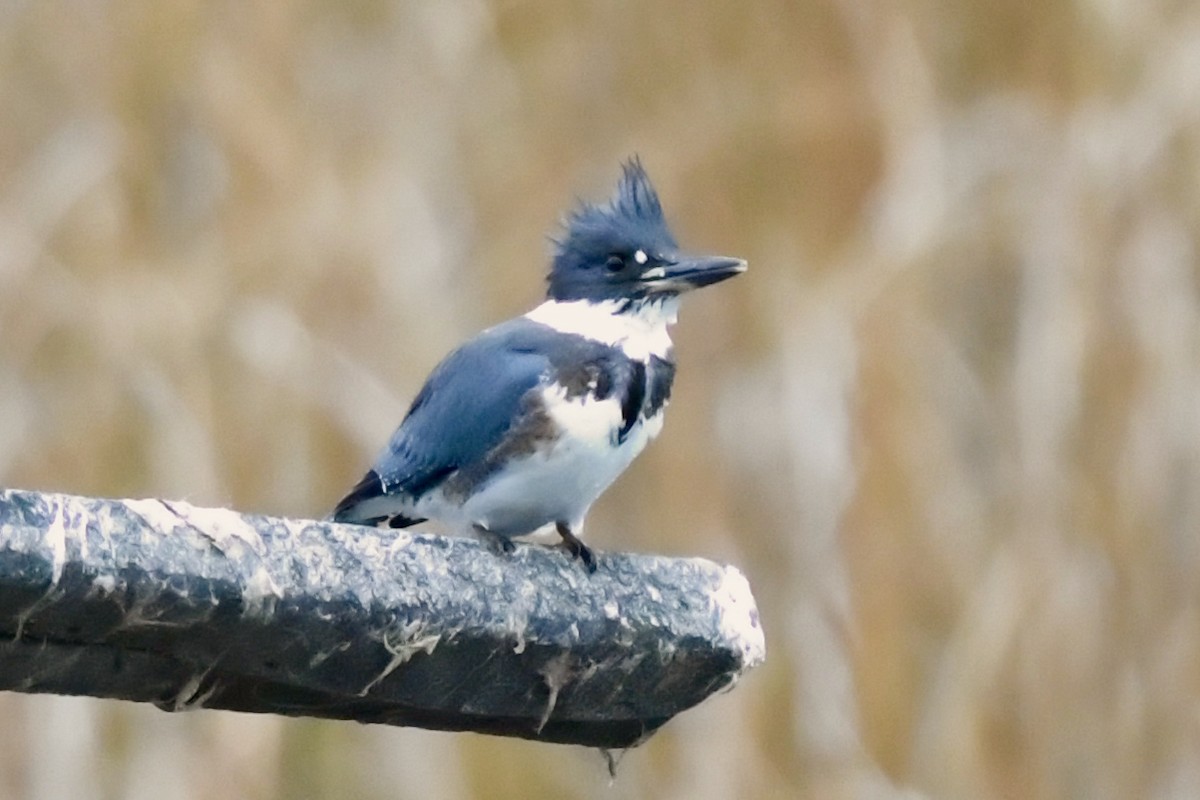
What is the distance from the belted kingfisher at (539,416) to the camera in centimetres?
156

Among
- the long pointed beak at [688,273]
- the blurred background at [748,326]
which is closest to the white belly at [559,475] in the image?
the long pointed beak at [688,273]

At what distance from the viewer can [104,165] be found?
8.94ft

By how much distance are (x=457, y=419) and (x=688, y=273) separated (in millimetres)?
259

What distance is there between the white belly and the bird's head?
18 cm

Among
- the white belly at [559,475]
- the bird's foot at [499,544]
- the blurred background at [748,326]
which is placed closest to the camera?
the bird's foot at [499,544]

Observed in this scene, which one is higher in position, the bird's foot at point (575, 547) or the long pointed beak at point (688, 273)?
the long pointed beak at point (688, 273)

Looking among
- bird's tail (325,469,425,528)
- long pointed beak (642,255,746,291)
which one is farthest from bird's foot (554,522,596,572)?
long pointed beak (642,255,746,291)

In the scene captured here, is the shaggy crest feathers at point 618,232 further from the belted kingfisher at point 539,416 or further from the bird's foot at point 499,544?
the bird's foot at point 499,544

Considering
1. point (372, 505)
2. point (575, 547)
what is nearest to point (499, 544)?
point (575, 547)

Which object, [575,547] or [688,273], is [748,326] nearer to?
[688,273]

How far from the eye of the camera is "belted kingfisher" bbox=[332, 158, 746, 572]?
1561 millimetres

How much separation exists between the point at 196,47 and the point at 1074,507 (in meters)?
1.39

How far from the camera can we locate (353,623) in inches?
40.8

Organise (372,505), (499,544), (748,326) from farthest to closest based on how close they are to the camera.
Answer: (748,326), (372,505), (499,544)
